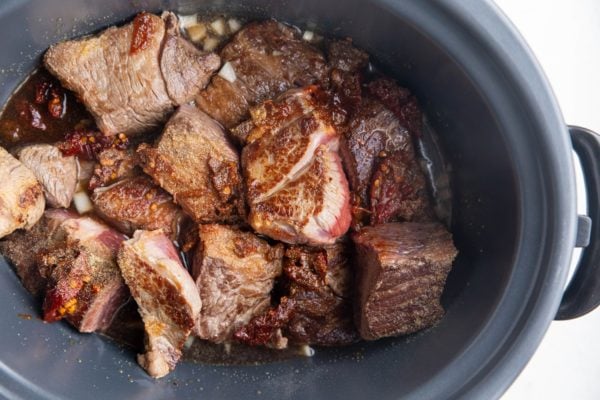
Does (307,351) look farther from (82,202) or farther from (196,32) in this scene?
(196,32)

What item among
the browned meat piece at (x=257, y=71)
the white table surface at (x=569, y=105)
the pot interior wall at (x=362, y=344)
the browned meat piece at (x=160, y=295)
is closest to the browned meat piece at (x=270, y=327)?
the pot interior wall at (x=362, y=344)

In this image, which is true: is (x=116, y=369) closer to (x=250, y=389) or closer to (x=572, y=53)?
(x=250, y=389)

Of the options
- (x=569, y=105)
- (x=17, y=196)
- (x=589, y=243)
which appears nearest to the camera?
(x=589, y=243)

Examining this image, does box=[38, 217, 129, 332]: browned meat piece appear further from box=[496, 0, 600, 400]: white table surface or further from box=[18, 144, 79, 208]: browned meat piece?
box=[496, 0, 600, 400]: white table surface

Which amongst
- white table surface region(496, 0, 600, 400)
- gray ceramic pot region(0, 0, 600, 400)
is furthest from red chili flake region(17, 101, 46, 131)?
white table surface region(496, 0, 600, 400)

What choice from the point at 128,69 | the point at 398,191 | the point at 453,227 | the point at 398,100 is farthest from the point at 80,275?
the point at 453,227

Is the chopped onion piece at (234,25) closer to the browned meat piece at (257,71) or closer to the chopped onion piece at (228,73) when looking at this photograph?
the browned meat piece at (257,71)
